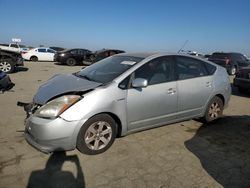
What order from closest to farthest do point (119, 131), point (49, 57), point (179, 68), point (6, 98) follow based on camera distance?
point (119, 131) → point (179, 68) → point (6, 98) → point (49, 57)

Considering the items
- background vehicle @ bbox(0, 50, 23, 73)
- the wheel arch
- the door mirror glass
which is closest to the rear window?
Answer: background vehicle @ bbox(0, 50, 23, 73)

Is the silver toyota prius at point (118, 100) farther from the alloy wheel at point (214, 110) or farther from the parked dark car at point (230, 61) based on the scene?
Answer: the parked dark car at point (230, 61)

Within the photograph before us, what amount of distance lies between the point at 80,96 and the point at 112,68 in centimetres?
122

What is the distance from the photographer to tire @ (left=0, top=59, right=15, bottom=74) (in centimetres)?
1447

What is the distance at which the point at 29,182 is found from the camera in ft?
11.4

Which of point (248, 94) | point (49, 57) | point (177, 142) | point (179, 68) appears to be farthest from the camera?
point (49, 57)

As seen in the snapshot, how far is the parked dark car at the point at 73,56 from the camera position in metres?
23.3

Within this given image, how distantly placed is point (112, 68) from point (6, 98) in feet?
14.5

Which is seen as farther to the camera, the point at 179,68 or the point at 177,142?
the point at 179,68

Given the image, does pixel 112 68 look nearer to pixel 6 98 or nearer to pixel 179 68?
pixel 179 68

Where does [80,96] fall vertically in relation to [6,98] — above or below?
above

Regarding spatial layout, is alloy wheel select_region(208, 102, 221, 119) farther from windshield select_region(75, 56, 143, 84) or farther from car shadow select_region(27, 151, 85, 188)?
car shadow select_region(27, 151, 85, 188)

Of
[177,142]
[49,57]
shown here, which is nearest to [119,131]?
[177,142]

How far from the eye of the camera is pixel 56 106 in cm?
400
